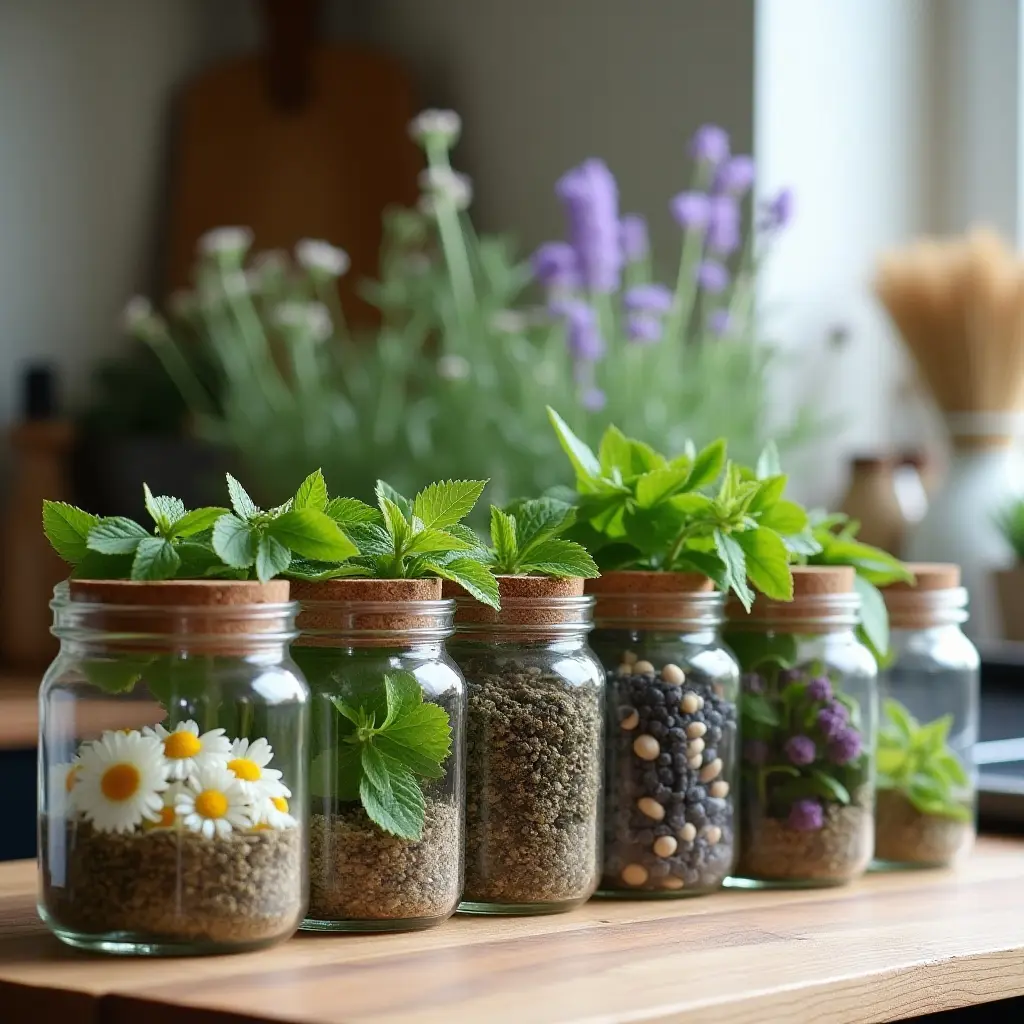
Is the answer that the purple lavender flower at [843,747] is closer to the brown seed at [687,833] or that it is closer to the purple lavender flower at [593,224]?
the brown seed at [687,833]

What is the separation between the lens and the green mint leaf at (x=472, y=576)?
0.73m

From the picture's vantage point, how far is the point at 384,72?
2.04 m

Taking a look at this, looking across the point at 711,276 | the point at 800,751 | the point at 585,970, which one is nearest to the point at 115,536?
the point at 585,970

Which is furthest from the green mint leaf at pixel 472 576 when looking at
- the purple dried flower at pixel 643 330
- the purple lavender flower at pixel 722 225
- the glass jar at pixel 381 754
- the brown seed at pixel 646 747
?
the purple lavender flower at pixel 722 225

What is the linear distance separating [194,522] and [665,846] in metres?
0.27

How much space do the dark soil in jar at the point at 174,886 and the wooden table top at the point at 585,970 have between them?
1 cm

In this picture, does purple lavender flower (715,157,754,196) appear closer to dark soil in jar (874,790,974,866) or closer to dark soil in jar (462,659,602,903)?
dark soil in jar (874,790,974,866)

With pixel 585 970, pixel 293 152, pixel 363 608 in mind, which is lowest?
pixel 585 970

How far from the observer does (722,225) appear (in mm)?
1652

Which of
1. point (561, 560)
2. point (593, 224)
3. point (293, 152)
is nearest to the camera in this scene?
point (561, 560)

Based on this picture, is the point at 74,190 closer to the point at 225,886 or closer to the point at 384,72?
the point at 384,72

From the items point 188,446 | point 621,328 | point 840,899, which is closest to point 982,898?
point 840,899

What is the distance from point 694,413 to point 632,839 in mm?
872

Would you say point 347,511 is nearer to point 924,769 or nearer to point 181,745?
point 181,745
